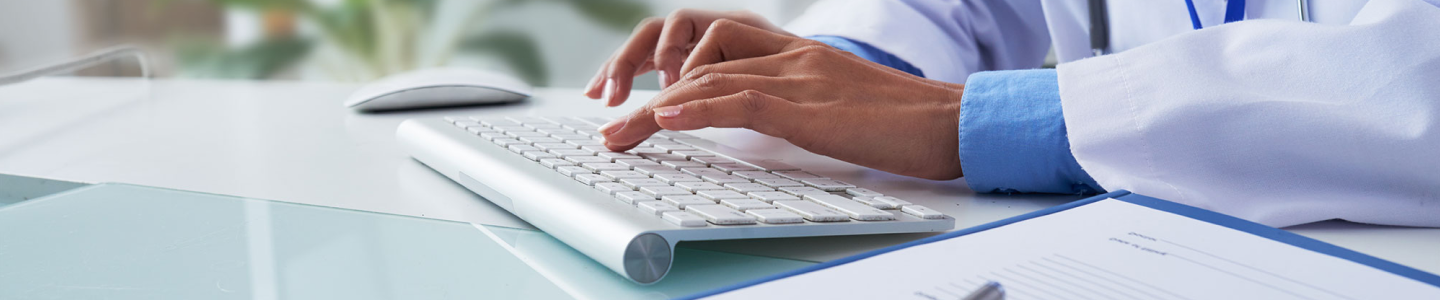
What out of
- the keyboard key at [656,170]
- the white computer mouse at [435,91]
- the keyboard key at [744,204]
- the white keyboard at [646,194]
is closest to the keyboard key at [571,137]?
the white keyboard at [646,194]

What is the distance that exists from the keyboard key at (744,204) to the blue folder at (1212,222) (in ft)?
0.22

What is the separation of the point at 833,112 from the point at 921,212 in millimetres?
135

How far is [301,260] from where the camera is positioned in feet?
1.16

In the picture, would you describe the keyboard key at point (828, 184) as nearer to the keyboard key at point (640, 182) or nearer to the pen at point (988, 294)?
the keyboard key at point (640, 182)

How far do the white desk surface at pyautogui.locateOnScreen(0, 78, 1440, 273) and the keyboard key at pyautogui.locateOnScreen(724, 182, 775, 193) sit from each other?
5 centimetres

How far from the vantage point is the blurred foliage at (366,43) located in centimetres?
197

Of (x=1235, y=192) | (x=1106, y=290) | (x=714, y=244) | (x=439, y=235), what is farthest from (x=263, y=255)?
(x=1235, y=192)

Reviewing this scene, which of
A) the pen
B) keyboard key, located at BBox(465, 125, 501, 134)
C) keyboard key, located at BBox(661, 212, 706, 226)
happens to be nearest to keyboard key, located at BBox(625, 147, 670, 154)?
keyboard key, located at BBox(465, 125, 501, 134)

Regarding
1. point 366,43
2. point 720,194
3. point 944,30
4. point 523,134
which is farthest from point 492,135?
point 366,43

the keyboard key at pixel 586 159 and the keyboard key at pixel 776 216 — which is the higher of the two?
the keyboard key at pixel 586 159

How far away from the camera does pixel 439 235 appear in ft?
1.27

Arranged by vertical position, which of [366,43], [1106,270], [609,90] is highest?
[366,43]

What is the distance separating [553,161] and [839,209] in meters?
0.16

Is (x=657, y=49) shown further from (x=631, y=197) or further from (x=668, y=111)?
(x=631, y=197)
